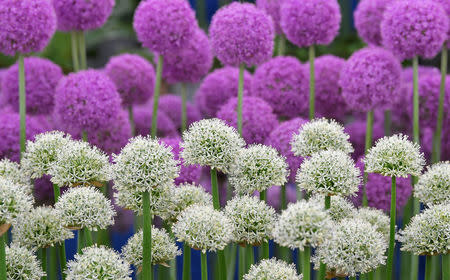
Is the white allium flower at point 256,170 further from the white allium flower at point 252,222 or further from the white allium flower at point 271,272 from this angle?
the white allium flower at point 271,272

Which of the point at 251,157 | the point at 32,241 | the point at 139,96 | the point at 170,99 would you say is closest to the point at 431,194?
the point at 251,157

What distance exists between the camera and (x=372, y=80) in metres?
1.40

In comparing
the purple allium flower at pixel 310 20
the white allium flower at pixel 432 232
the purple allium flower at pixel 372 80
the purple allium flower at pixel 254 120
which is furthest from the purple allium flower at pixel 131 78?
the white allium flower at pixel 432 232

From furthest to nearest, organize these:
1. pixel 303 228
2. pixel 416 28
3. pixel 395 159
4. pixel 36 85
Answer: pixel 36 85
pixel 416 28
pixel 395 159
pixel 303 228

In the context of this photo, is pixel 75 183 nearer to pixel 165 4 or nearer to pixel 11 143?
pixel 11 143

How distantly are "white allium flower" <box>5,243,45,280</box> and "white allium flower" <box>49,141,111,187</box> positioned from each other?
132mm

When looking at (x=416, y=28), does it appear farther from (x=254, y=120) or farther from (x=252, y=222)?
(x=252, y=222)

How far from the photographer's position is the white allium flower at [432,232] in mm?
990

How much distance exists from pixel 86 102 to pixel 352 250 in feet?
2.52

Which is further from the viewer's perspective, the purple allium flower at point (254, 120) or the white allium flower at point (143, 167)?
the purple allium flower at point (254, 120)

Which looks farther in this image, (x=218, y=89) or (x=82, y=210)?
(x=218, y=89)

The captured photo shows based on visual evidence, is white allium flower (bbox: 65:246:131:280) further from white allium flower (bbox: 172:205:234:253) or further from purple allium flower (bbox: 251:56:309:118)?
purple allium flower (bbox: 251:56:309:118)

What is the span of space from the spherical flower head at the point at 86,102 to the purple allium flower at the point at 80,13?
18 centimetres

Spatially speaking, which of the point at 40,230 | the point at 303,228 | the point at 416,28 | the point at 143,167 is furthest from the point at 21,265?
the point at 416,28
